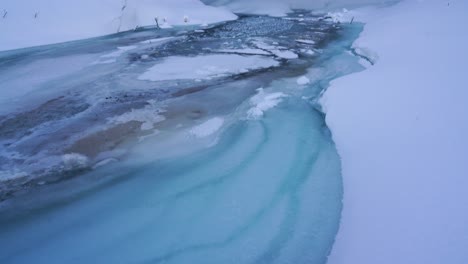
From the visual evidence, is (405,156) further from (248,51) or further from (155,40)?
(155,40)

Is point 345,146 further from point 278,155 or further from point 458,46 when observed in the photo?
point 458,46

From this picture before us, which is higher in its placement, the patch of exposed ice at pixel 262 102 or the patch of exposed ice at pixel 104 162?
the patch of exposed ice at pixel 262 102

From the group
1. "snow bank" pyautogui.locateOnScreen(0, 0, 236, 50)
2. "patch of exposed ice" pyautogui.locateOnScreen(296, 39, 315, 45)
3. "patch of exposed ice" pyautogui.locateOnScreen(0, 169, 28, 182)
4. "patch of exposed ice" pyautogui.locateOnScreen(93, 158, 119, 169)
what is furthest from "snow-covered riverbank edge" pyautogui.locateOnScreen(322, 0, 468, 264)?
"snow bank" pyautogui.locateOnScreen(0, 0, 236, 50)

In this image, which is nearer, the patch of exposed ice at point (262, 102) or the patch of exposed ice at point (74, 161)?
the patch of exposed ice at point (74, 161)

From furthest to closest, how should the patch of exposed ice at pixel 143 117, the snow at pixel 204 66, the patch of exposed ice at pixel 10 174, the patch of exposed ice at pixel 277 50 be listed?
the patch of exposed ice at pixel 277 50, the snow at pixel 204 66, the patch of exposed ice at pixel 143 117, the patch of exposed ice at pixel 10 174

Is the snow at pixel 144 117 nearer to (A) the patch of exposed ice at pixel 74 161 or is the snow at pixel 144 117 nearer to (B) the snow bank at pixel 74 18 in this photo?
(A) the patch of exposed ice at pixel 74 161

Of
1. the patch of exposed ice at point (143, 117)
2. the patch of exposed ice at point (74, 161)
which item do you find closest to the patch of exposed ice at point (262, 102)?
the patch of exposed ice at point (143, 117)

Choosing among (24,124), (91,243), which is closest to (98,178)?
(91,243)
